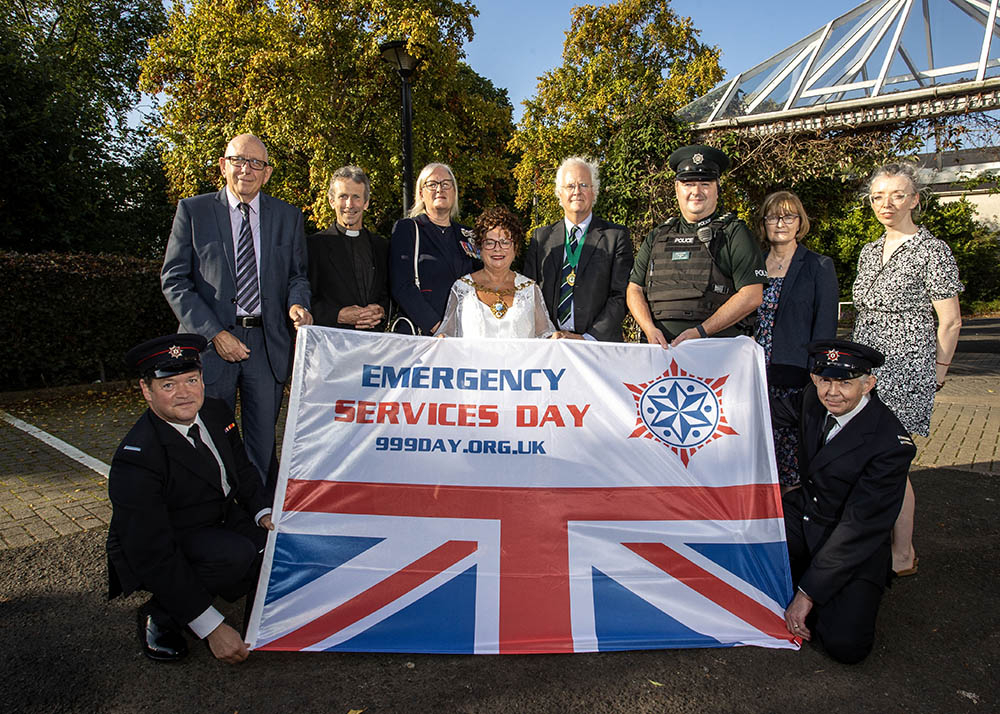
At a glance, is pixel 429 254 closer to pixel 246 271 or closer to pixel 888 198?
pixel 246 271

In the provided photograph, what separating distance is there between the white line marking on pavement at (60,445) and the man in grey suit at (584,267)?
3853 mm

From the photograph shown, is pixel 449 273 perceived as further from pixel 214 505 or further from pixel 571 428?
pixel 214 505

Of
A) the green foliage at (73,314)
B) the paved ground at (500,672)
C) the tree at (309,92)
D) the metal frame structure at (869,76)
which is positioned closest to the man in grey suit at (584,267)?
the paved ground at (500,672)

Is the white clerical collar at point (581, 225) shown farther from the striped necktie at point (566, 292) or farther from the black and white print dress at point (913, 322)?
the black and white print dress at point (913, 322)

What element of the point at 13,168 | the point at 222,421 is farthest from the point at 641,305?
the point at 13,168

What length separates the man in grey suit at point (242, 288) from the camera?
145 inches

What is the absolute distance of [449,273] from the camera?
4.23m

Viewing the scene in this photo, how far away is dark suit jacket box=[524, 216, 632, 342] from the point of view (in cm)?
400

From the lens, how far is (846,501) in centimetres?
299

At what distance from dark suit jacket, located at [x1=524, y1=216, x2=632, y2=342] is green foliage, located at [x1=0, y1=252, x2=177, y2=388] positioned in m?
8.01

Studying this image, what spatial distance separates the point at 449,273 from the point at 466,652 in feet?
7.63

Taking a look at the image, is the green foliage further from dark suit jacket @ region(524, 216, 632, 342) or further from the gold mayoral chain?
dark suit jacket @ region(524, 216, 632, 342)

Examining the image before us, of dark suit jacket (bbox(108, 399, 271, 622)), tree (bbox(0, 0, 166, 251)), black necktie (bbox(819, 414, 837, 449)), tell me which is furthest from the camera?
tree (bbox(0, 0, 166, 251))

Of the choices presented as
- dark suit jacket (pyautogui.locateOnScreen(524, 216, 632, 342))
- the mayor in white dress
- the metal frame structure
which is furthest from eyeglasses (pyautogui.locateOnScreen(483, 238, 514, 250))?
the metal frame structure
